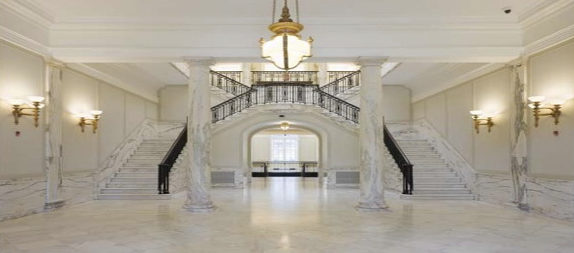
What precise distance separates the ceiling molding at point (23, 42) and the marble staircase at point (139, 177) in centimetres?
442

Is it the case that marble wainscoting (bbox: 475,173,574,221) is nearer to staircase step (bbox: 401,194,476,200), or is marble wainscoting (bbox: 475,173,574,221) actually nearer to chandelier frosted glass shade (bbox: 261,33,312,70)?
staircase step (bbox: 401,194,476,200)

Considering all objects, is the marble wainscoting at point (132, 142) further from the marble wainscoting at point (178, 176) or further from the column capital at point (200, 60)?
the column capital at point (200, 60)

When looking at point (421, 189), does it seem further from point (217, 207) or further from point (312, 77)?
point (312, 77)

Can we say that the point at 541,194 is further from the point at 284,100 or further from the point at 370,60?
the point at 284,100

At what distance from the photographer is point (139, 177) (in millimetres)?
12789

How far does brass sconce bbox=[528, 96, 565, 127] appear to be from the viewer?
800 centimetres

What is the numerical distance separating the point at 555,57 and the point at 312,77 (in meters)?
14.2

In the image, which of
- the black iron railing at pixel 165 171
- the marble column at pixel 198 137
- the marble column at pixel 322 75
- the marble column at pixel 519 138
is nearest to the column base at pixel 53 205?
the black iron railing at pixel 165 171

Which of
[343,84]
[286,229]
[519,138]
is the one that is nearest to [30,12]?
[286,229]

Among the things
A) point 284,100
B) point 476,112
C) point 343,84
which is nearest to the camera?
point 476,112

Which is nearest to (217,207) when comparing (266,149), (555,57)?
(555,57)

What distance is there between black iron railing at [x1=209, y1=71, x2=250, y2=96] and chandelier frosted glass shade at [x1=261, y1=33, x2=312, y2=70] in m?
12.5

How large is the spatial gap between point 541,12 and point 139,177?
37.3ft

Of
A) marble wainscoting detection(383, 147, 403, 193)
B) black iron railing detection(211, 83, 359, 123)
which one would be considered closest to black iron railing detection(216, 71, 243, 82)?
black iron railing detection(211, 83, 359, 123)
